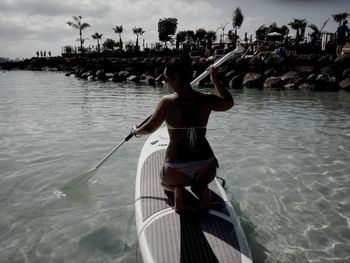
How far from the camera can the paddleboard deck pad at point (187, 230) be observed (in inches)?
115

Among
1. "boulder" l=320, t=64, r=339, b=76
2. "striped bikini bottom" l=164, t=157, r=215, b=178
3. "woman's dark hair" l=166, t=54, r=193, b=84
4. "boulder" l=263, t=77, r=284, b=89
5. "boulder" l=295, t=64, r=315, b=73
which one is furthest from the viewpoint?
"boulder" l=295, t=64, r=315, b=73

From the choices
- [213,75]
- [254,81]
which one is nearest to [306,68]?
[254,81]

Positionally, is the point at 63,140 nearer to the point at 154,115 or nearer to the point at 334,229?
the point at 154,115

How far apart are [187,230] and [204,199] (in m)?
0.44

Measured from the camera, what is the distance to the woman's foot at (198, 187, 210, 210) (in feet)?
11.5

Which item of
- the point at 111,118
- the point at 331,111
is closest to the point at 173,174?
the point at 111,118

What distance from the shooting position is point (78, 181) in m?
6.02

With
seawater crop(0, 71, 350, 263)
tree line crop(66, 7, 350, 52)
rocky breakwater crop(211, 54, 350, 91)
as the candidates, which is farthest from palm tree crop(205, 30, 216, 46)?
seawater crop(0, 71, 350, 263)

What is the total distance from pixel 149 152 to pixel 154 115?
8.07 ft

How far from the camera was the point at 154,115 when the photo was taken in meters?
3.29

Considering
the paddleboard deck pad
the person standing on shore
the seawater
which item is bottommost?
the seawater

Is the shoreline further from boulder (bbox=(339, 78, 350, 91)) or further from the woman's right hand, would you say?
the woman's right hand

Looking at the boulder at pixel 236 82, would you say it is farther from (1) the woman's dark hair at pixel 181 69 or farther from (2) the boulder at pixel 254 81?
(1) the woman's dark hair at pixel 181 69

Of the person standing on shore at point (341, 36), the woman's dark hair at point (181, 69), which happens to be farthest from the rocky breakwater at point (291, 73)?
the woman's dark hair at point (181, 69)
